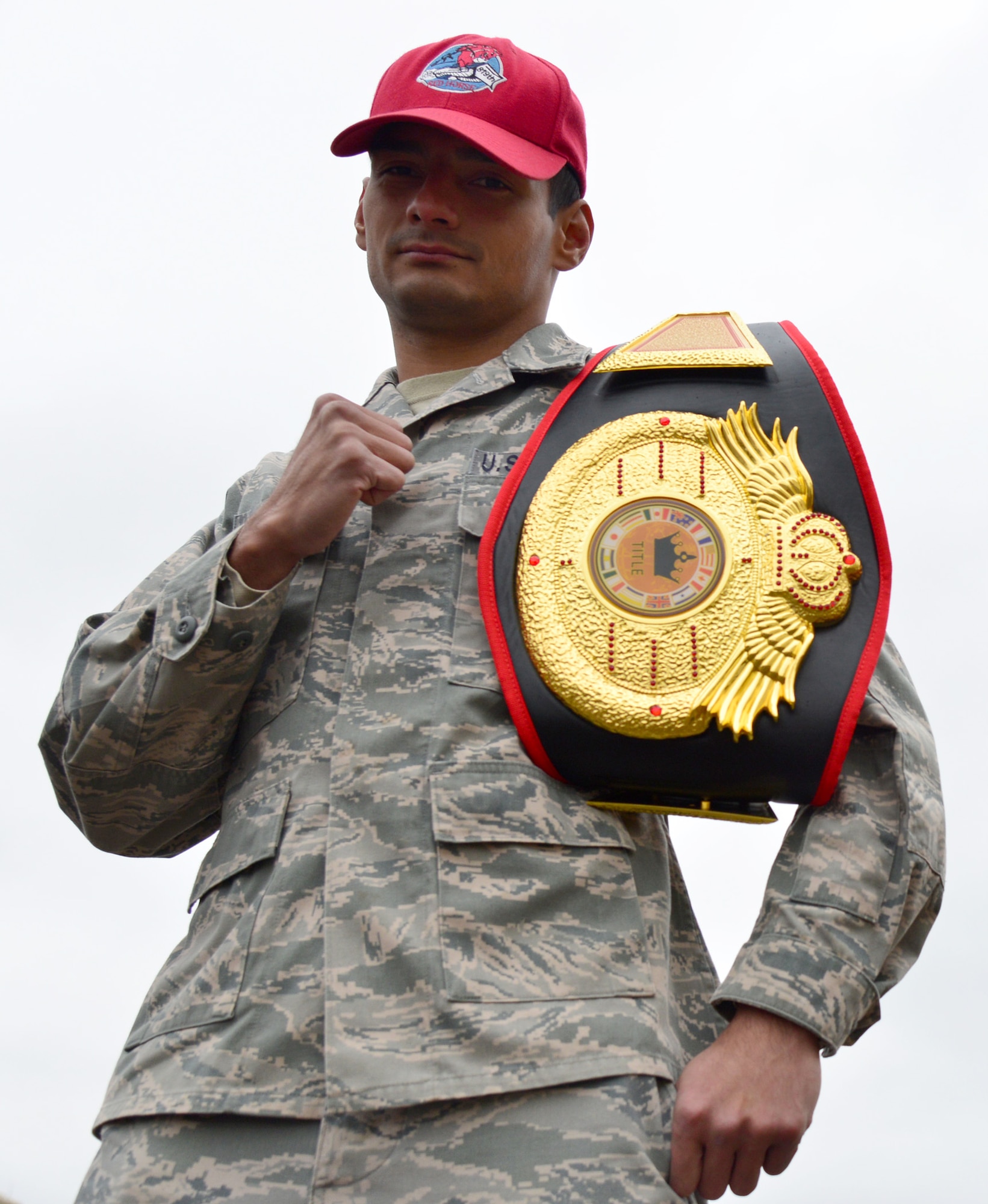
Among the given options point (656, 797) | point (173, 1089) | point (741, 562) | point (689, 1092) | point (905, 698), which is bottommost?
point (173, 1089)

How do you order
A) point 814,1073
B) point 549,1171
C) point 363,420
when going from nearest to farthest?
point 549,1171 → point 814,1073 → point 363,420

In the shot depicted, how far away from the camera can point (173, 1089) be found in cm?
219

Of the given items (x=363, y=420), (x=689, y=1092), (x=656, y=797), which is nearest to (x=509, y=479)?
(x=363, y=420)

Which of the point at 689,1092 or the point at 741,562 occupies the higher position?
the point at 741,562

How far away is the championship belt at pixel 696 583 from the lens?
2.29 meters

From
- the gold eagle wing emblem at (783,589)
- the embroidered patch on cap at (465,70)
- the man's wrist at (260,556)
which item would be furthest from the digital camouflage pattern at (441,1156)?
the embroidered patch on cap at (465,70)

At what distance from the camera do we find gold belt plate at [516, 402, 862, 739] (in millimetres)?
2320

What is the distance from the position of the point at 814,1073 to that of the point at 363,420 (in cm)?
133

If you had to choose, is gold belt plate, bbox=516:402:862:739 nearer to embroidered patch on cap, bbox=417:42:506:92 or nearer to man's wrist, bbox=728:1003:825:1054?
man's wrist, bbox=728:1003:825:1054

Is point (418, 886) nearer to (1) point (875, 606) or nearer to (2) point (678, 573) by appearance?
(2) point (678, 573)

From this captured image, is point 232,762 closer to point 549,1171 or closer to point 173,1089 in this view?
point 173,1089

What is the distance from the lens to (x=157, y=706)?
2.46 meters

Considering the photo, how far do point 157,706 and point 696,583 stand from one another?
961 millimetres

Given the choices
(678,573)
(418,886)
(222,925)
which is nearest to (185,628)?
(222,925)
